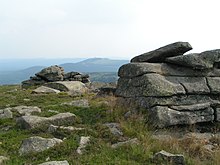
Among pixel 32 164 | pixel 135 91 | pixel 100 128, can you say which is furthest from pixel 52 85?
pixel 32 164

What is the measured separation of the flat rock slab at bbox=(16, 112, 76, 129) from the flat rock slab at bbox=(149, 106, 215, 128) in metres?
4.03

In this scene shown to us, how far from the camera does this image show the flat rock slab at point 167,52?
1838 cm

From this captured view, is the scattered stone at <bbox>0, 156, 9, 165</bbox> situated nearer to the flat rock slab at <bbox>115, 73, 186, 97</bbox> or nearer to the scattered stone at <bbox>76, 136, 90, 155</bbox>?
the scattered stone at <bbox>76, 136, 90, 155</bbox>

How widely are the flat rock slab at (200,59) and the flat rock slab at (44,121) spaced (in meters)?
6.71

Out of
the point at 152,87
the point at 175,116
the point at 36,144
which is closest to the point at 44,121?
the point at 36,144

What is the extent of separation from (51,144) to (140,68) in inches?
288

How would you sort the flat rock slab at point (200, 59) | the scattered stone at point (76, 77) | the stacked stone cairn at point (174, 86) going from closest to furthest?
the stacked stone cairn at point (174, 86), the flat rock slab at point (200, 59), the scattered stone at point (76, 77)

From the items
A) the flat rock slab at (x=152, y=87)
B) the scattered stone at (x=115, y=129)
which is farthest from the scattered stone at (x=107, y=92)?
the scattered stone at (x=115, y=129)

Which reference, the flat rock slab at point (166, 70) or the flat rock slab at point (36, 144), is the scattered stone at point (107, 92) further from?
the flat rock slab at point (36, 144)

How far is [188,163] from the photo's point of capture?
10453 millimetres

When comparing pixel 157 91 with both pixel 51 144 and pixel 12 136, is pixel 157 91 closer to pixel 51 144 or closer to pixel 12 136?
pixel 51 144

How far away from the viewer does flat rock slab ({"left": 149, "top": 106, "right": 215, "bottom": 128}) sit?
14188 mm

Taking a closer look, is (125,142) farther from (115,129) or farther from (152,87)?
(152,87)

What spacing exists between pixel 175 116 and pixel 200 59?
4.36 metres
